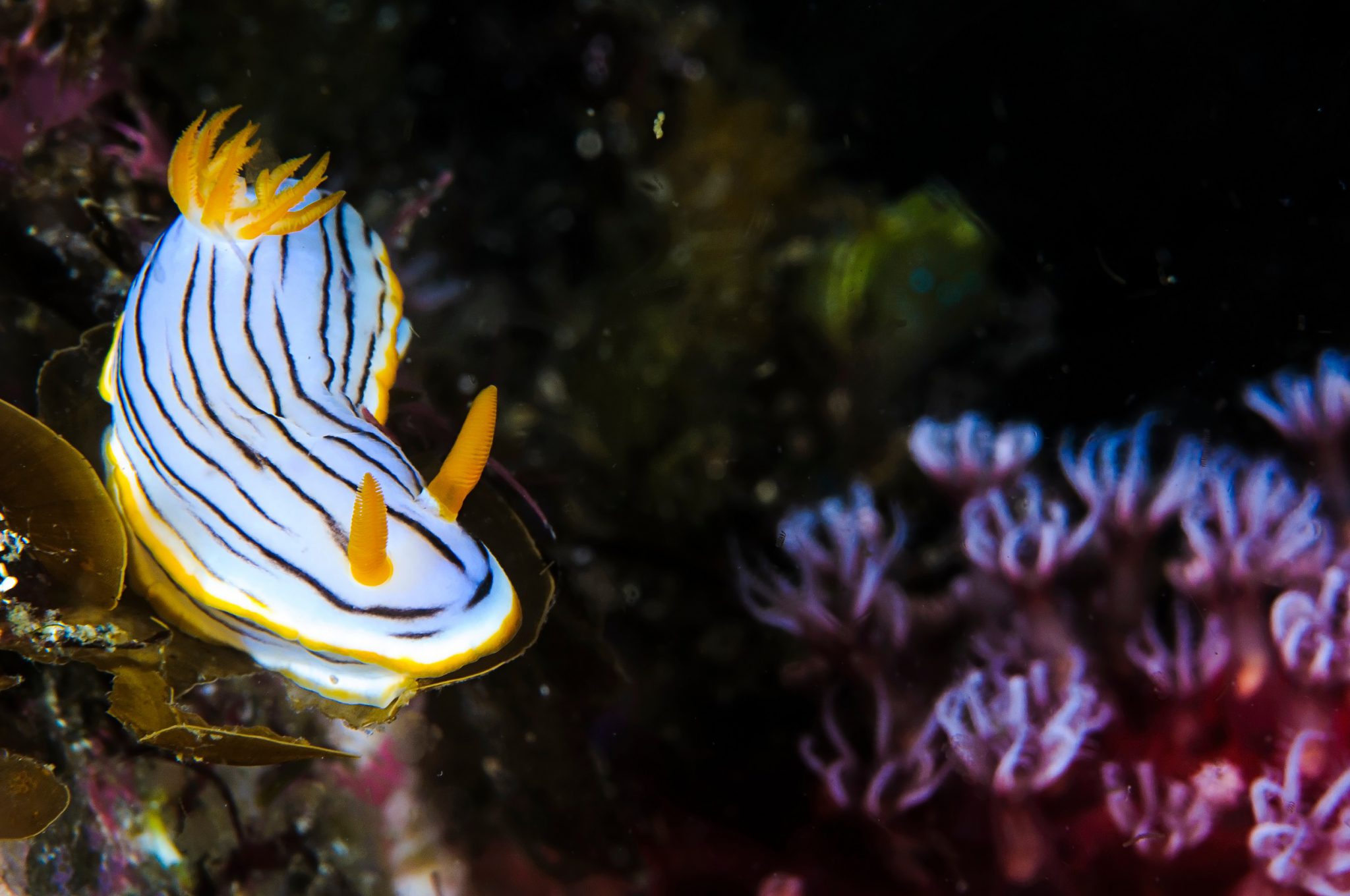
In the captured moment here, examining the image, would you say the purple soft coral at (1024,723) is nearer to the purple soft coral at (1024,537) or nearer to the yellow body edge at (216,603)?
the purple soft coral at (1024,537)

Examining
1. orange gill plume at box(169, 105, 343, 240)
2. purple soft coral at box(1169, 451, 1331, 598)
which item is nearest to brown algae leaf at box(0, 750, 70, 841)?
orange gill plume at box(169, 105, 343, 240)

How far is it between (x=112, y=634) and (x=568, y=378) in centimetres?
164

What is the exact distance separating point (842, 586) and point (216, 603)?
139 centimetres

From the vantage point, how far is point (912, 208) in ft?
10.6

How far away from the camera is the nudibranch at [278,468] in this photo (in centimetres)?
125

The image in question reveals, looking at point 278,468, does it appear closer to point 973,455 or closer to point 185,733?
→ point 185,733

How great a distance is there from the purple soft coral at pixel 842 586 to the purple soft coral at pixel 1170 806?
55cm

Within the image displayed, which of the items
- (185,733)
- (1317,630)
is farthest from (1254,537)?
(185,733)

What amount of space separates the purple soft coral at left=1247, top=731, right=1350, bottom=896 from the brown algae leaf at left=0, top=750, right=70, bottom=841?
6.98ft

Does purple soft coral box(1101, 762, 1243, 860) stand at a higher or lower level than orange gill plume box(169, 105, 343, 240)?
lower

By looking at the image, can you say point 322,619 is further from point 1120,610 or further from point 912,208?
point 912,208

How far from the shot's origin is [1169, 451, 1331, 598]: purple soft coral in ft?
6.11

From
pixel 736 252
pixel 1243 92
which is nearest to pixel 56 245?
pixel 736 252

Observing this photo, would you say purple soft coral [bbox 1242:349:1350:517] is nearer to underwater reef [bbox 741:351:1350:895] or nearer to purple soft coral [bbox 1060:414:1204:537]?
underwater reef [bbox 741:351:1350:895]
